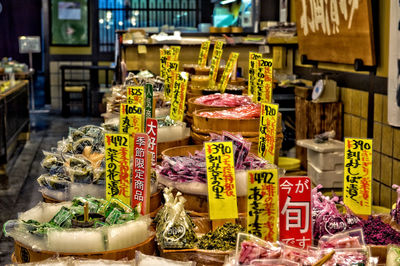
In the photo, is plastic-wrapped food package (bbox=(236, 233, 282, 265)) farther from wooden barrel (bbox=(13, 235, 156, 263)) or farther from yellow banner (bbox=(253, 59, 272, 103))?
yellow banner (bbox=(253, 59, 272, 103))

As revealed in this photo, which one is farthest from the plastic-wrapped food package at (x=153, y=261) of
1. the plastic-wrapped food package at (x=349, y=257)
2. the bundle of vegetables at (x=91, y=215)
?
the plastic-wrapped food package at (x=349, y=257)

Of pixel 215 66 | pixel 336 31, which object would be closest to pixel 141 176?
pixel 215 66

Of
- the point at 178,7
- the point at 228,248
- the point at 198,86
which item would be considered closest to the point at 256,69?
the point at 198,86

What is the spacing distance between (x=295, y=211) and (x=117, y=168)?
34.1 inches

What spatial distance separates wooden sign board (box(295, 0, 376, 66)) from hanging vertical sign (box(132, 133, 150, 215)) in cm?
438

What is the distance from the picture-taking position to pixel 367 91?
22.4ft

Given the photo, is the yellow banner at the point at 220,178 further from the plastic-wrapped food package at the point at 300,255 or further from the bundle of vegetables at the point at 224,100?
the bundle of vegetables at the point at 224,100

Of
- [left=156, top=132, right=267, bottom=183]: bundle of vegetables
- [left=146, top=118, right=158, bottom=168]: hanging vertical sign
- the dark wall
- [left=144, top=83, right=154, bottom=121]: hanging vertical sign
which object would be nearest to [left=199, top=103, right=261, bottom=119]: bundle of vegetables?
[left=144, top=83, right=154, bottom=121]: hanging vertical sign

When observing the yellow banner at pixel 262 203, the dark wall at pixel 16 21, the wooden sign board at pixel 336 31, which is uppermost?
the dark wall at pixel 16 21

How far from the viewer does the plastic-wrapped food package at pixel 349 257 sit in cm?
216

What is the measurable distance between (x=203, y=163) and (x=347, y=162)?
68 centimetres

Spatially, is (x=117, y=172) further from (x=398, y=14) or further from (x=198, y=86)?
(x=398, y=14)

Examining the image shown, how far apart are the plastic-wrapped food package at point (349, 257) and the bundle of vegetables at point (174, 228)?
1.79 ft

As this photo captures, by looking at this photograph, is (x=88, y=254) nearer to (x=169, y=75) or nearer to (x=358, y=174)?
(x=358, y=174)
